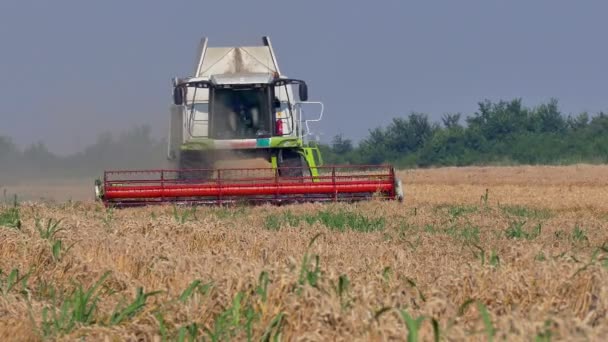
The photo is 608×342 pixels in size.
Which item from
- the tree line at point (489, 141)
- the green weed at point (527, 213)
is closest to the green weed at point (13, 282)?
the green weed at point (527, 213)

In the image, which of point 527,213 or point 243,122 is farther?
point 243,122

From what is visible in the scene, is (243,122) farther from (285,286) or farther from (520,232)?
(285,286)

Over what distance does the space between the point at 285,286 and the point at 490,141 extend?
63303 millimetres

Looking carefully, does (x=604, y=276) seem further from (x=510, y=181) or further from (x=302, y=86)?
(x=510, y=181)

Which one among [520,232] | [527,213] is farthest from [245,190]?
[520,232]

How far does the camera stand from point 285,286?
5223mm

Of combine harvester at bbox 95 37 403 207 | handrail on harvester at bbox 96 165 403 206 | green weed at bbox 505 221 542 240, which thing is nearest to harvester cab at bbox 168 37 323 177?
combine harvester at bbox 95 37 403 207

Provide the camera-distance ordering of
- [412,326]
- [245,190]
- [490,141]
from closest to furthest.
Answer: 1. [412,326]
2. [245,190]
3. [490,141]

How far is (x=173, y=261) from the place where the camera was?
22.2ft

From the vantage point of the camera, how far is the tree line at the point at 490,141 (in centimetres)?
6034

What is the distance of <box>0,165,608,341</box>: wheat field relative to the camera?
4.66 m

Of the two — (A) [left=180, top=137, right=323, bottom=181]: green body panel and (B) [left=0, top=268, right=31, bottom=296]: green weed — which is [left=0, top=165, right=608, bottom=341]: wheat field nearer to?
(B) [left=0, top=268, right=31, bottom=296]: green weed

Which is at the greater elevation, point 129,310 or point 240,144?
point 240,144

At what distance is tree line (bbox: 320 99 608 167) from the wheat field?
47922 millimetres
